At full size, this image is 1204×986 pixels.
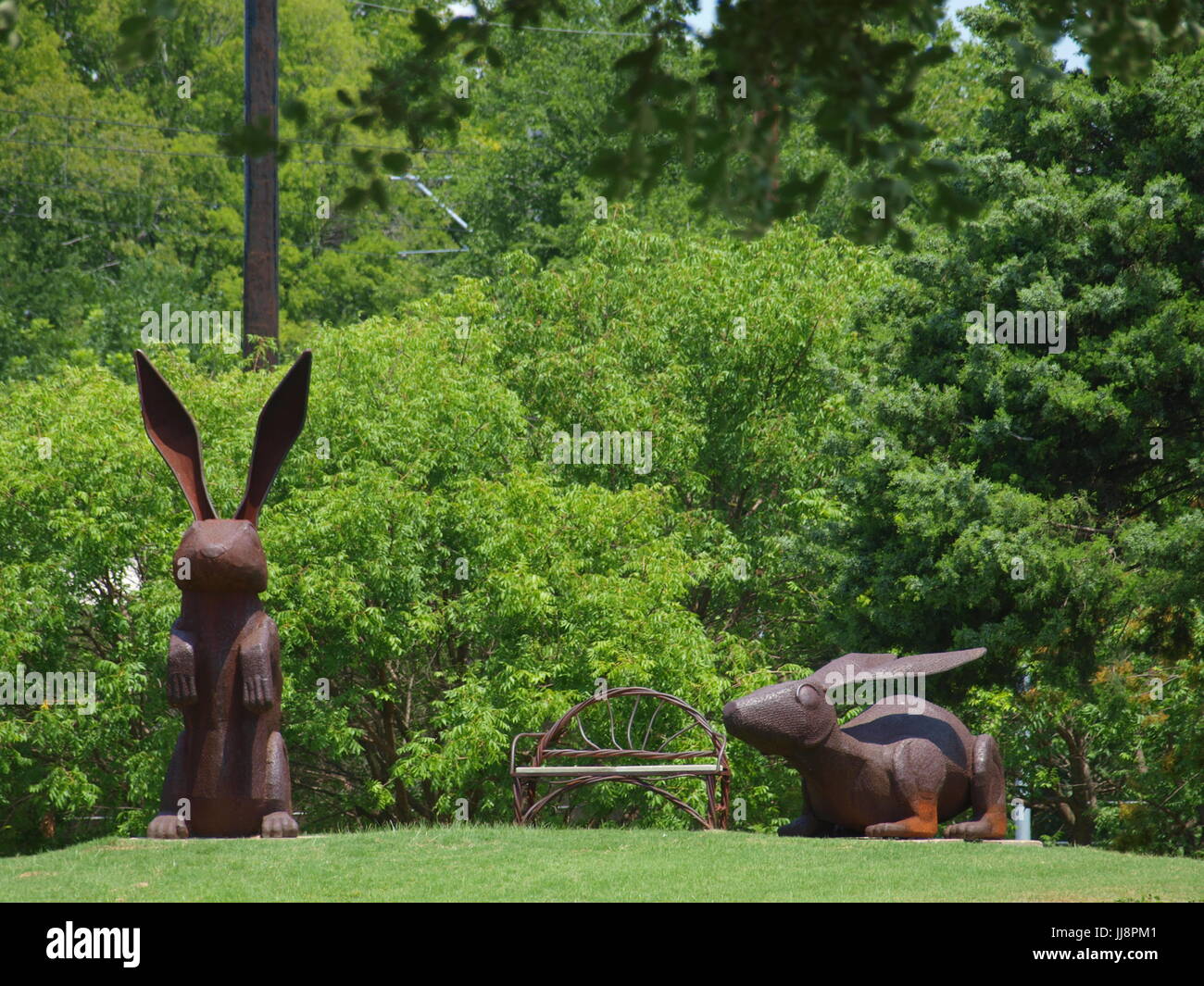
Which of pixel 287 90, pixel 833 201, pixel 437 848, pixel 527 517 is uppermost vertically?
pixel 287 90

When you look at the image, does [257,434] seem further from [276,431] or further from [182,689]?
[182,689]

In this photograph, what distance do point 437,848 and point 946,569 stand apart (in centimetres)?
716

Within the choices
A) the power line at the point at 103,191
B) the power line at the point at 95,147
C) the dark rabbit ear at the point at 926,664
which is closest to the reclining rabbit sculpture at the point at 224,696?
the dark rabbit ear at the point at 926,664

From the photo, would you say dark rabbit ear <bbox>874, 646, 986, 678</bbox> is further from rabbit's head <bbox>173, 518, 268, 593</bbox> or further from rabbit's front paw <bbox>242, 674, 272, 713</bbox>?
A: rabbit's head <bbox>173, 518, 268, 593</bbox>

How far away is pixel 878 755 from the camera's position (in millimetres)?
12039

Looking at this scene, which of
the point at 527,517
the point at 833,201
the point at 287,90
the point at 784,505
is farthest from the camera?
the point at 287,90

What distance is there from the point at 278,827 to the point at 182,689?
52.3 inches

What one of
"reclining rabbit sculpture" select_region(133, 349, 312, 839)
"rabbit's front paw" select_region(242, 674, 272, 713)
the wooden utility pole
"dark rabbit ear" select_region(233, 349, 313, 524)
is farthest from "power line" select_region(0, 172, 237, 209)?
"rabbit's front paw" select_region(242, 674, 272, 713)

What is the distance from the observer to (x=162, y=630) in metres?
16.4

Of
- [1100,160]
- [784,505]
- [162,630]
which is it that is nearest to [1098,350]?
[1100,160]

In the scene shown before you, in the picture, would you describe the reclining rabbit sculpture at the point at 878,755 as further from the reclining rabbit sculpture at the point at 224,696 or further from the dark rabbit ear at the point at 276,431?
the dark rabbit ear at the point at 276,431

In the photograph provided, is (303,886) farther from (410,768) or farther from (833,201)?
(833,201)

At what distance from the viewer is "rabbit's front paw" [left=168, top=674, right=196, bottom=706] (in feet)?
39.1

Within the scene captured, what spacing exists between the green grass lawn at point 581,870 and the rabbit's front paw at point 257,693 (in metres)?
1.07
